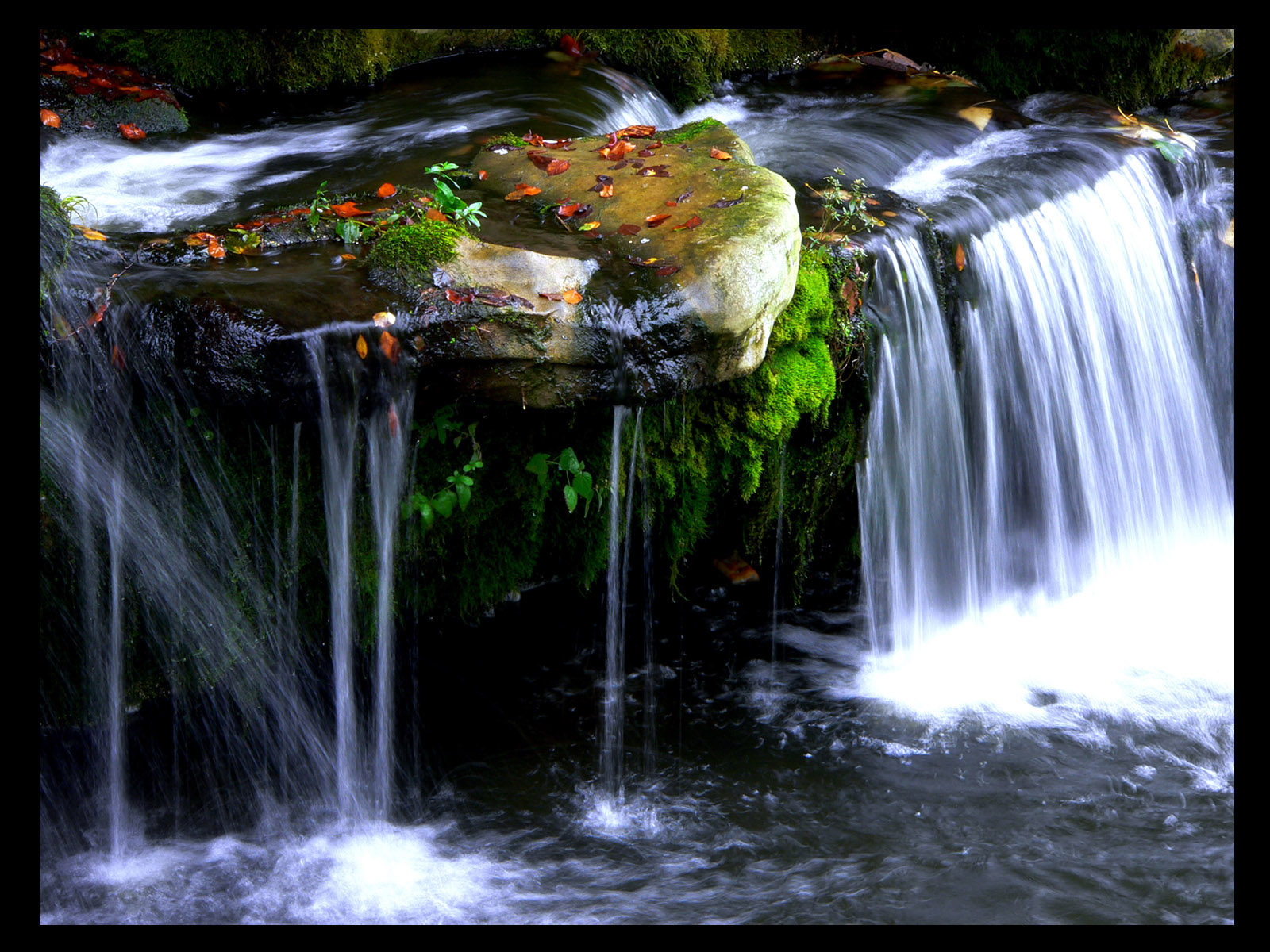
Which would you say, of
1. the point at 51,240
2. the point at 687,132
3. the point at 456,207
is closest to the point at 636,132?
the point at 687,132

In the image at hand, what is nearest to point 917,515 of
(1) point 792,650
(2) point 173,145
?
(1) point 792,650

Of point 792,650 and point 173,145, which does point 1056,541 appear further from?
point 173,145

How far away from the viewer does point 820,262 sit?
5020mm

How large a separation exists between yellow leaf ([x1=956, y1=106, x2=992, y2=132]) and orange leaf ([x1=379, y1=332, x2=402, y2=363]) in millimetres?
5576

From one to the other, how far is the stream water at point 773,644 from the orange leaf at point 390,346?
0.45 feet

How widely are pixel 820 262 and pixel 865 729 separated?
2.26m

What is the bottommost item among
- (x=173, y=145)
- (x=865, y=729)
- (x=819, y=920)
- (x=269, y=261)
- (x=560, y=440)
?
(x=819, y=920)

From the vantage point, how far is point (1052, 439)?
6.05 meters

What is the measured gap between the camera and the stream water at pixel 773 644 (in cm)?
401

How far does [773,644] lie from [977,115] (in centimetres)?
467

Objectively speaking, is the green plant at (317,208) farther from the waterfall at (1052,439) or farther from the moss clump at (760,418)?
the waterfall at (1052,439)

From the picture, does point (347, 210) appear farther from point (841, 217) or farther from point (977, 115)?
point (977, 115)

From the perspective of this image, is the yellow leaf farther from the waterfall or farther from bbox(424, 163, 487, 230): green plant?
bbox(424, 163, 487, 230): green plant

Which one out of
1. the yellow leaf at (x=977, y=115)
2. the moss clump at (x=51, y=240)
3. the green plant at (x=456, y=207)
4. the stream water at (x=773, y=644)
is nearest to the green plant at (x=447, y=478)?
the stream water at (x=773, y=644)
